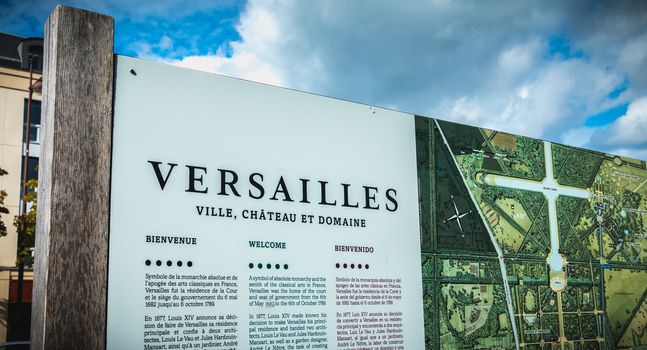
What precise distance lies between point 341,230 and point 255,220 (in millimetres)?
513

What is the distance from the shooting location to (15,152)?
459 inches

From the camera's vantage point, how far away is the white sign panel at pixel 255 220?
2477mm

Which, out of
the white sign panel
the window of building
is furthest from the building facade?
the white sign panel

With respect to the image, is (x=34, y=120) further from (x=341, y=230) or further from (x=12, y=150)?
(x=341, y=230)

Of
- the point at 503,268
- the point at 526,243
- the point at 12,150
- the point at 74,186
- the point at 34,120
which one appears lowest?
the point at 503,268

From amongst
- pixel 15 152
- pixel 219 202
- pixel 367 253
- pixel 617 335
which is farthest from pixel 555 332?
pixel 15 152

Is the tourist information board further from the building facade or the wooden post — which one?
the building facade

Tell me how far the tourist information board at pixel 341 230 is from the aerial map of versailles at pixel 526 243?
1 cm

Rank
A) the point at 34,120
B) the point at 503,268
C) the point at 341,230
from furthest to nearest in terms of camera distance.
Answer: the point at 34,120, the point at 503,268, the point at 341,230

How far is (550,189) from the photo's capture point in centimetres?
416

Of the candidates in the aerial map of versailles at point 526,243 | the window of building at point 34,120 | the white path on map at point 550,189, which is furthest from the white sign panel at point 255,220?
the window of building at point 34,120

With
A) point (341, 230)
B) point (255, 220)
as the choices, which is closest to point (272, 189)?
point (255, 220)

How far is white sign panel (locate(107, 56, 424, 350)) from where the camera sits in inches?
97.5

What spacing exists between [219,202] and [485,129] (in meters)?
2.06
